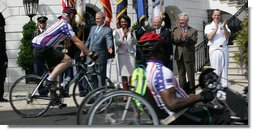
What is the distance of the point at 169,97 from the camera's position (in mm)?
4094

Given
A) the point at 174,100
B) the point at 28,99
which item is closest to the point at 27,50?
the point at 28,99

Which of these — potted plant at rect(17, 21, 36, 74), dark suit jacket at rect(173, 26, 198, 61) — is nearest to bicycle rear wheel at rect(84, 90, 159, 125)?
dark suit jacket at rect(173, 26, 198, 61)

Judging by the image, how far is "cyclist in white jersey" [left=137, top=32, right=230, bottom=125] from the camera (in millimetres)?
4070

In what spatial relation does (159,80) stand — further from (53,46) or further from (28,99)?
(28,99)

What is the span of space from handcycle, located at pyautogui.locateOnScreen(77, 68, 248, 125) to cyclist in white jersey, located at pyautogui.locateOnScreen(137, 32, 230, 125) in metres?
0.06

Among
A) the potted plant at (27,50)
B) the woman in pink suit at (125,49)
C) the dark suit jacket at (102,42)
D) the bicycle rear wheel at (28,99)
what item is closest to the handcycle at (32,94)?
the bicycle rear wheel at (28,99)

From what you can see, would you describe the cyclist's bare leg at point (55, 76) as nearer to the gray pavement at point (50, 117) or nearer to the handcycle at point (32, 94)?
the handcycle at point (32, 94)

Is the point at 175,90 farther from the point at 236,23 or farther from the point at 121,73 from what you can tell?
the point at 236,23

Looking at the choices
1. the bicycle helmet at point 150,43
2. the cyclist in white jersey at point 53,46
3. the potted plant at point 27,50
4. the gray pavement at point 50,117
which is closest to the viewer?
the bicycle helmet at point 150,43

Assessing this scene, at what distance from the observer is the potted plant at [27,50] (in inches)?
519

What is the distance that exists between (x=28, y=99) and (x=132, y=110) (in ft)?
9.96

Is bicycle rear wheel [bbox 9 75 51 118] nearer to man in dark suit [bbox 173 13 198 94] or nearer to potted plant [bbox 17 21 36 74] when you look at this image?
man in dark suit [bbox 173 13 198 94]

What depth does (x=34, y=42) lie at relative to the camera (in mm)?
6449

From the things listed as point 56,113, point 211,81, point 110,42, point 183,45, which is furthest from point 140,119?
point 183,45
